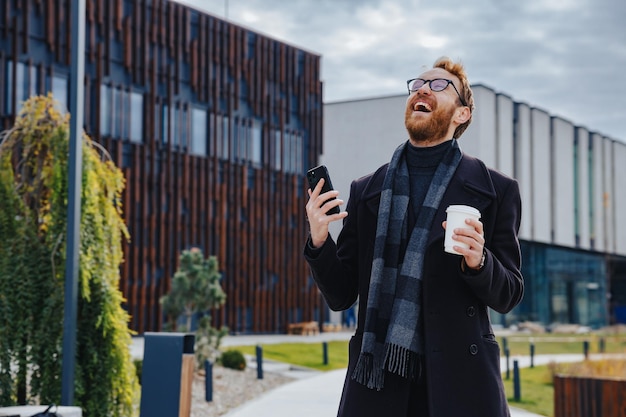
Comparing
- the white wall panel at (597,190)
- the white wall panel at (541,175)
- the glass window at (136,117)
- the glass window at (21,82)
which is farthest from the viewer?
the white wall panel at (597,190)

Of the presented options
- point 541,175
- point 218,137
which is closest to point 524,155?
point 541,175

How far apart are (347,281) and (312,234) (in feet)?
0.87

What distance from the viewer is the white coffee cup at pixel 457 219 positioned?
2.70 m

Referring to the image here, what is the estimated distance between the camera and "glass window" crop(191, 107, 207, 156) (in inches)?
1517

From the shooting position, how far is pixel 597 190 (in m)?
61.2

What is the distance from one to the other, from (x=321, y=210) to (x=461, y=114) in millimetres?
603

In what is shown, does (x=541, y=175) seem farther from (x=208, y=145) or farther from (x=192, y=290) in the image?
(x=192, y=290)

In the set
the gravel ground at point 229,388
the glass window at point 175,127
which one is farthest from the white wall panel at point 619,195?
the gravel ground at point 229,388

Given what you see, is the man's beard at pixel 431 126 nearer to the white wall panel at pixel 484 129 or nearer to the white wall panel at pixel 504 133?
the white wall panel at pixel 484 129

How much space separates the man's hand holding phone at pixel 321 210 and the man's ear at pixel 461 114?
50 cm

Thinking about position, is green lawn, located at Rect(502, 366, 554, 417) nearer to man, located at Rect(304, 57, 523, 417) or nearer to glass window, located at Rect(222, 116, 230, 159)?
man, located at Rect(304, 57, 523, 417)

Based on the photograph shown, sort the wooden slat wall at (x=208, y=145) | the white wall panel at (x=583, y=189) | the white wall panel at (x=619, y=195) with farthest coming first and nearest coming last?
A: the white wall panel at (x=619, y=195), the white wall panel at (x=583, y=189), the wooden slat wall at (x=208, y=145)

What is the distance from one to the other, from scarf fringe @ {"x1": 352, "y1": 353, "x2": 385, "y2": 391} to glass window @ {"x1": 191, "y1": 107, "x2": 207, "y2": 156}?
35.8 m

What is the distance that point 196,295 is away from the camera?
19.6m
